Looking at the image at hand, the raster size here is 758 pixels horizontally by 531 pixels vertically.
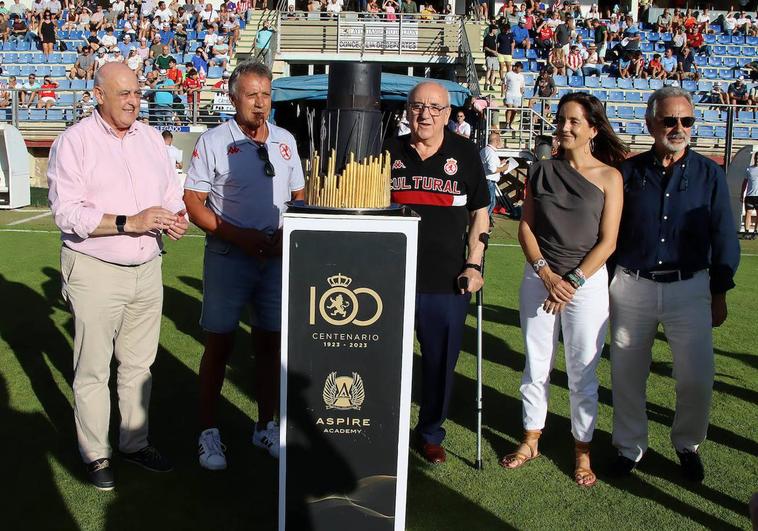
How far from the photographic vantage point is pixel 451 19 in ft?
96.8

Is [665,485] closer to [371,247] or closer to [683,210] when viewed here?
[683,210]

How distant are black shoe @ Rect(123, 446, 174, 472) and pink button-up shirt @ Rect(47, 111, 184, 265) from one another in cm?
109

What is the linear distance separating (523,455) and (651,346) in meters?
0.96

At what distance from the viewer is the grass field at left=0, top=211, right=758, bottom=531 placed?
3.88 m

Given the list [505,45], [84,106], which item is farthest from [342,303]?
[505,45]

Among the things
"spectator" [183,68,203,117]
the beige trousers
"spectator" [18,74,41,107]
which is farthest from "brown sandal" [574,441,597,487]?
"spectator" [18,74,41,107]

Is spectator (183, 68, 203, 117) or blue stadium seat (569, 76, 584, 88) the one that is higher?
blue stadium seat (569, 76, 584, 88)

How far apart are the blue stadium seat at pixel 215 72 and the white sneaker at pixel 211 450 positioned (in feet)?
77.1

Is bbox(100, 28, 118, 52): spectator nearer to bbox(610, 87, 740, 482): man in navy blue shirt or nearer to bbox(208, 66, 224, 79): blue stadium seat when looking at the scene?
bbox(208, 66, 224, 79): blue stadium seat

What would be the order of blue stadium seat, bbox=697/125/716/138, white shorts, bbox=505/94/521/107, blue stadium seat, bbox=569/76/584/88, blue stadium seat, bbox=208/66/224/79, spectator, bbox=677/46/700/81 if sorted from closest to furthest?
blue stadium seat, bbox=697/125/716/138 < white shorts, bbox=505/94/521/107 < blue stadium seat, bbox=569/76/584/88 < spectator, bbox=677/46/700/81 < blue stadium seat, bbox=208/66/224/79

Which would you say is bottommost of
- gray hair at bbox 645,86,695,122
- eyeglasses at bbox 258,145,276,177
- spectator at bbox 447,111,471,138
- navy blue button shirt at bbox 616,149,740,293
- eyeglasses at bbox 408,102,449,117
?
navy blue button shirt at bbox 616,149,740,293

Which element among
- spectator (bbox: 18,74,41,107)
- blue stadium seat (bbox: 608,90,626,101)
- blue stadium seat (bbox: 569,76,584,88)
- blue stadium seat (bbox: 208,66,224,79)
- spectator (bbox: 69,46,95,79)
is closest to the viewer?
spectator (bbox: 18,74,41,107)

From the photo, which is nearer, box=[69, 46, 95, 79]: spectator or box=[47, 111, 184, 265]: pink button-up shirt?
box=[47, 111, 184, 265]: pink button-up shirt

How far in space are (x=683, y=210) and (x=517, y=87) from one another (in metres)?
19.3
